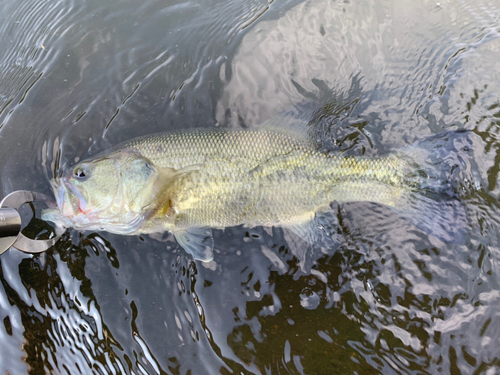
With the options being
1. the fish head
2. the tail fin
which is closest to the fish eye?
the fish head

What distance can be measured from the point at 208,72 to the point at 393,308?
3024 millimetres

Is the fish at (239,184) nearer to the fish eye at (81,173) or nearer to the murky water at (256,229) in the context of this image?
the fish eye at (81,173)

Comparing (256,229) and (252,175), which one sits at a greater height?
(252,175)

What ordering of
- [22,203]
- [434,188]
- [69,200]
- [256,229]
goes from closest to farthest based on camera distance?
[22,203] → [69,200] → [434,188] → [256,229]

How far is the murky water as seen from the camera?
2789 millimetres

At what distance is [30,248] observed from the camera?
2.60m

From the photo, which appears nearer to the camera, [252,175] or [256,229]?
[252,175]

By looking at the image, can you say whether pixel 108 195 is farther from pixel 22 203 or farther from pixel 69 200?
pixel 22 203

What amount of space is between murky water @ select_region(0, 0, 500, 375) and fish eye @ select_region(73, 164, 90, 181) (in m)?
0.45

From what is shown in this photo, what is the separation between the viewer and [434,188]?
2.79m

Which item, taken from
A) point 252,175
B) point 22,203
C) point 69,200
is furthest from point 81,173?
point 252,175

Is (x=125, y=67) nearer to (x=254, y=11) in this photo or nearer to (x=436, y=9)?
(x=254, y=11)

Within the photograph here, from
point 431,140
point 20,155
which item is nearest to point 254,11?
point 431,140

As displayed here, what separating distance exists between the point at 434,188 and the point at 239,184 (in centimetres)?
178
